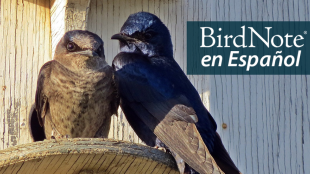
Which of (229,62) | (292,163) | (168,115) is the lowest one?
(292,163)

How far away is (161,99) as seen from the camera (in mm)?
3504

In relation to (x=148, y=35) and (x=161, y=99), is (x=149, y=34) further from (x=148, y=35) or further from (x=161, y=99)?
(x=161, y=99)

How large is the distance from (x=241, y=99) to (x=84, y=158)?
1.26m

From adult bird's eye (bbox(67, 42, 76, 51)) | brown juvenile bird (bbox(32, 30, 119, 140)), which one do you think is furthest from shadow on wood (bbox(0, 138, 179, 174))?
adult bird's eye (bbox(67, 42, 76, 51))

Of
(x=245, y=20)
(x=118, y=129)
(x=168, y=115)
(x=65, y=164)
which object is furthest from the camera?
(x=245, y=20)

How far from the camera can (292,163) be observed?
12.7ft

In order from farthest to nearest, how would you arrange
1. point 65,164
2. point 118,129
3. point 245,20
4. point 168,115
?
1. point 245,20
2. point 118,129
3. point 168,115
4. point 65,164

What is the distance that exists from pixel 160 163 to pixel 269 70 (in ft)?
3.90

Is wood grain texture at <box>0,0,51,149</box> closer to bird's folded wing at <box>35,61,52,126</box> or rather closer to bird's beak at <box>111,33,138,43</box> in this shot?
bird's folded wing at <box>35,61,52,126</box>

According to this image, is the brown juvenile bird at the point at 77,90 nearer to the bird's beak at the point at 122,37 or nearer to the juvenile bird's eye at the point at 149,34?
the bird's beak at the point at 122,37

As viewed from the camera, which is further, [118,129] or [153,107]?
[118,129]

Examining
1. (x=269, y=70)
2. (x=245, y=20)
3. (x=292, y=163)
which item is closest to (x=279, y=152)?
(x=292, y=163)

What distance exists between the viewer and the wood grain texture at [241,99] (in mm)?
3879

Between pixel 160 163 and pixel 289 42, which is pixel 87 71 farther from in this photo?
pixel 289 42
